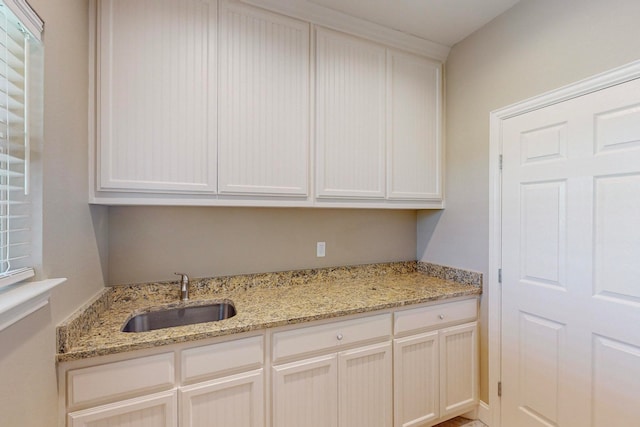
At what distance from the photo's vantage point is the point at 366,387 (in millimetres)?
1643

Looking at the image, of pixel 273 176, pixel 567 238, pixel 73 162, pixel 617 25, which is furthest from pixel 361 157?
pixel 73 162

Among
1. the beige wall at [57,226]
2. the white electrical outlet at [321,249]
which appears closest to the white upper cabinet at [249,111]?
the beige wall at [57,226]

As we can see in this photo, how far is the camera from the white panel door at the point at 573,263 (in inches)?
53.1

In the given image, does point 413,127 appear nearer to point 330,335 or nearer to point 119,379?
point 330,335

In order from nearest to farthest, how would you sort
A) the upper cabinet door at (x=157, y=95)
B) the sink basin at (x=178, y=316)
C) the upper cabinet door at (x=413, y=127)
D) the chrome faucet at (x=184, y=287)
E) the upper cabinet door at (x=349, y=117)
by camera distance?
the upper cabinet door at (x=157, y=95) → the sink basin at (x=178, y=316) → the chrome faucet at (x=184, y=287) → the upper cabinet door at (x=349, y=117) → the upper cabinet door at (x=413, y=127)

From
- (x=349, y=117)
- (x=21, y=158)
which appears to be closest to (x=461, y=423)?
(x=349, y=117)

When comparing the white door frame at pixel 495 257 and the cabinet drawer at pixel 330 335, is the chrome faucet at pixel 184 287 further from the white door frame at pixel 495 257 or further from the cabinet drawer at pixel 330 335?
the white door frame at pixel 495 257

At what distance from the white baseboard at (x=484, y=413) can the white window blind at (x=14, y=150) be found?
252 centimetres

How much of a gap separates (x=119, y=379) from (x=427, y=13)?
8.24ft

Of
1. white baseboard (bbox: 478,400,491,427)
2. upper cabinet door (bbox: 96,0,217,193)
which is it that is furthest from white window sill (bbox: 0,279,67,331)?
white baseboard (bbox: 478,400,491,427)

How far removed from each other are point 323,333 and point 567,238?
1375 mm

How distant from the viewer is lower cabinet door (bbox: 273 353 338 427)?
1440 mm

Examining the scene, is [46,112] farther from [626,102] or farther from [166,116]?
[626,102]

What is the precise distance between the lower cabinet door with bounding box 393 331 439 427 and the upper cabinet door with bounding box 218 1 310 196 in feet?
3.71
